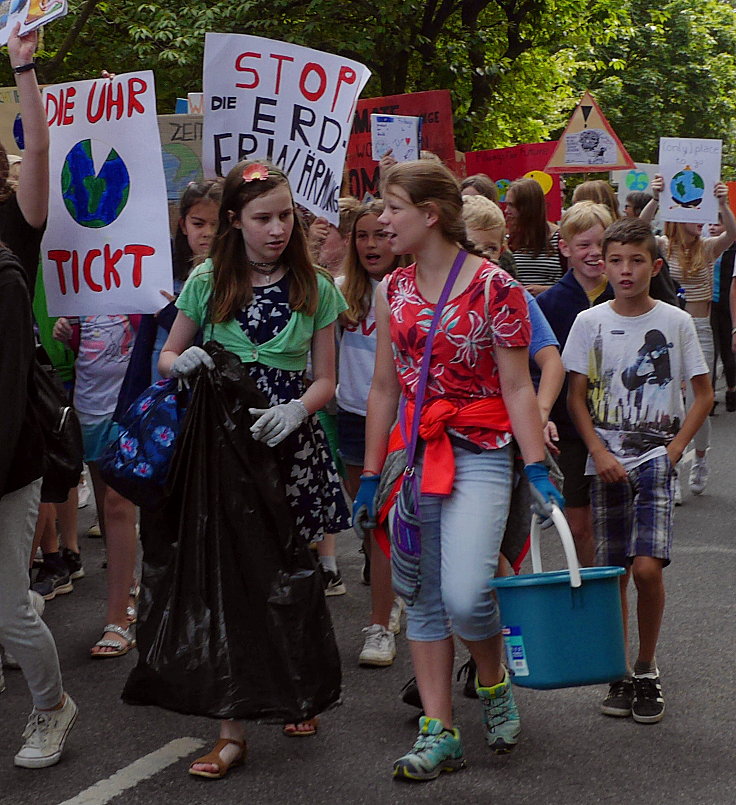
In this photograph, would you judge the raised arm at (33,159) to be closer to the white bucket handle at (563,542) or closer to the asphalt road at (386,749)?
the asphalt road at (386,749)

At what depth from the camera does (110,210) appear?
17.6ft

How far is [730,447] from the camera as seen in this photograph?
10531 mm

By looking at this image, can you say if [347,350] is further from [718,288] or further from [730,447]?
[718,288]

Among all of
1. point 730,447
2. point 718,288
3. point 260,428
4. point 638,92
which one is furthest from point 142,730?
point 638,92

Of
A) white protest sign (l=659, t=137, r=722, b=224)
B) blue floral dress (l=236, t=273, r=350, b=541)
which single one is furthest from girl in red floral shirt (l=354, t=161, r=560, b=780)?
white protest sign (l=659, t=137, r=722, b=224)

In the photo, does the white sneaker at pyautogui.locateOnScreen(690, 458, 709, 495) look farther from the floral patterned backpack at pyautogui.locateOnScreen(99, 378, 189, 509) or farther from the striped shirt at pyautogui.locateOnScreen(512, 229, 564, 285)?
the floral patterned backpack at pyautogui.locateOnScreen(99, 378, 189, 509)

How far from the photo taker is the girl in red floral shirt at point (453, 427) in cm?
393

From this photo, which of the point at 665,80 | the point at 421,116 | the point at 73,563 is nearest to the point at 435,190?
the point at 73,563

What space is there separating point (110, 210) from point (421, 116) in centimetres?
510

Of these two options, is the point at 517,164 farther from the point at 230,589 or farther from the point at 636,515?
the point at 230,589

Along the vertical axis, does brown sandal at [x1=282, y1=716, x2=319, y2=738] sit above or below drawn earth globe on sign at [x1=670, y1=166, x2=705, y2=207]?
below

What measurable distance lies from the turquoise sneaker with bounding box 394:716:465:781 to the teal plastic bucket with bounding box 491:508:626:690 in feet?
1.40

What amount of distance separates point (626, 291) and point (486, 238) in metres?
0.78

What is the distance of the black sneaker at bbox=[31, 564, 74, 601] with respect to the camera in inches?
245
